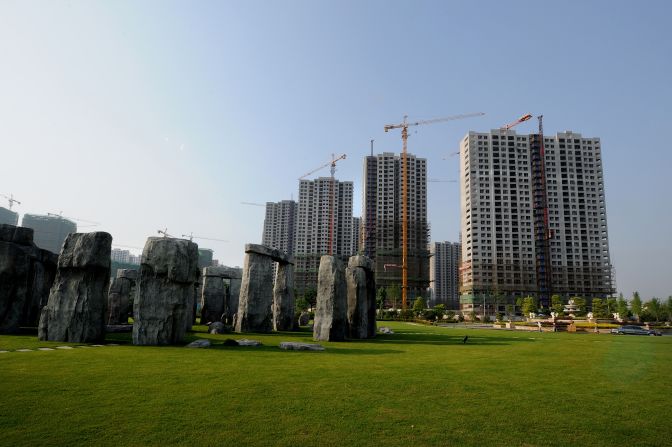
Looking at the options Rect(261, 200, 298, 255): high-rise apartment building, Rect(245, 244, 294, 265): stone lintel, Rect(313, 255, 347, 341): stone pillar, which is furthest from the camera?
Rect(261, 200, 298, 255): high-rise apartment building

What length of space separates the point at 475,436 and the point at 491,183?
95104 mm

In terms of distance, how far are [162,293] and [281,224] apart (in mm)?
109160

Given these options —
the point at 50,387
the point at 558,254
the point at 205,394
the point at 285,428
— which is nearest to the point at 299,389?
the point at 205,394

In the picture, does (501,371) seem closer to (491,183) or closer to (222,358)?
(222,358)

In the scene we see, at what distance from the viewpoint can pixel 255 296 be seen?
19.8 m

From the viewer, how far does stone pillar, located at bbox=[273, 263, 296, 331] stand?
22.2 metres

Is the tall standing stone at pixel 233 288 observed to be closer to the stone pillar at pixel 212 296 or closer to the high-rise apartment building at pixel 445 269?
the stone pillar at pixel 212 296

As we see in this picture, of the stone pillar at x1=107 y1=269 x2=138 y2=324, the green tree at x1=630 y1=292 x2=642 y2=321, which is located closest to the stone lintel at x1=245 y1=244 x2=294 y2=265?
the stone pillar at x1=107 y1=269 x2=138 y2=324

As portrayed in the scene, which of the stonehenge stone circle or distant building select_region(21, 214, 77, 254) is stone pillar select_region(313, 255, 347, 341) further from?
distant building select_region(21, 214, 77, 254)

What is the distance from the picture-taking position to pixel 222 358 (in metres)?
9.58

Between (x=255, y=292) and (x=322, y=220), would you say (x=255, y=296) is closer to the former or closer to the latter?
(x=255, y=292)

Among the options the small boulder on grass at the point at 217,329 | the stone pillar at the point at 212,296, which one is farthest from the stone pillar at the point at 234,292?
the small boulder on grass at the point at 217,329

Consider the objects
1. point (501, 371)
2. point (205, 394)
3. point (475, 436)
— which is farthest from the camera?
point (501, 371)

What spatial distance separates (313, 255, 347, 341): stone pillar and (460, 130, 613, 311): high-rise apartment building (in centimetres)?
7903
